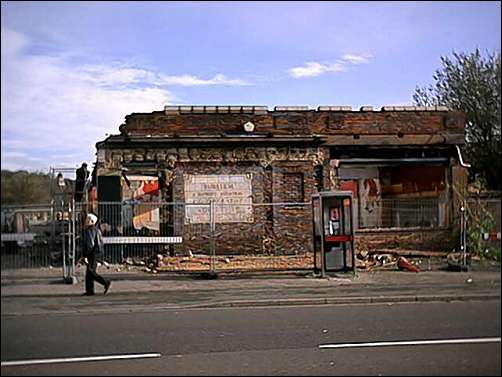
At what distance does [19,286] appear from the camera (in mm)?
3324

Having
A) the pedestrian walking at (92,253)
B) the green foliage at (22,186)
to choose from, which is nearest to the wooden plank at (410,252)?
the pedestrian walking at (92,253)

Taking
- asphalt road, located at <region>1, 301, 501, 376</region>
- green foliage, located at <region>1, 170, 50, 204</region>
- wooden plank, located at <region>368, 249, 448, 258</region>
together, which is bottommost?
asphalt road, located at <region>1, 301, 501, 376</region>

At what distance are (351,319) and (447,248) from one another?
1.82 m

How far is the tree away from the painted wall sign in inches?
397

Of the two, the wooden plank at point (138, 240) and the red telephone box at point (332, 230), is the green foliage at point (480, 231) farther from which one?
the red telephone box at point (332, 230)

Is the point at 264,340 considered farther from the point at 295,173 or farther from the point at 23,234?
the point at 295,173

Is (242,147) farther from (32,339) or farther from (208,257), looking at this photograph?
(32,339)

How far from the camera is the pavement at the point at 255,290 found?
718 cm

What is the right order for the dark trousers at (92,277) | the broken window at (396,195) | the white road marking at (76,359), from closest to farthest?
the white road marking at (76,359), the broken window at (396,195), the dark trousers at (92,277)

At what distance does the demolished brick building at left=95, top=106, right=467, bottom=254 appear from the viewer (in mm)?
9227

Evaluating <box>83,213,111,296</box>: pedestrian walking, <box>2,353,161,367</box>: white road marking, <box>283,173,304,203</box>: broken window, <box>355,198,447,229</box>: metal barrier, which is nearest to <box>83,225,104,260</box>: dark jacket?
<box>83,213,111,296</box>: pedestrian walking

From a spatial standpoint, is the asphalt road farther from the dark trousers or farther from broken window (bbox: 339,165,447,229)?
broken window (bbox: 339,165,447,229)

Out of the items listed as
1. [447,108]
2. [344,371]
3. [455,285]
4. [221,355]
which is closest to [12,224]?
[447,108]

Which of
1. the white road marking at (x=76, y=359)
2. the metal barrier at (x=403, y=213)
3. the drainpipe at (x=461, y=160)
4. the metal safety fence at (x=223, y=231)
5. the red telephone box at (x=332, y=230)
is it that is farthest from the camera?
the red telephone box at (x=332, y=230)
